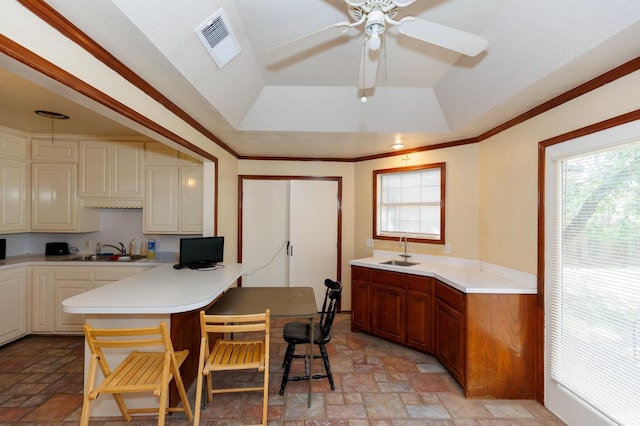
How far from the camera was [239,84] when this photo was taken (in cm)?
240

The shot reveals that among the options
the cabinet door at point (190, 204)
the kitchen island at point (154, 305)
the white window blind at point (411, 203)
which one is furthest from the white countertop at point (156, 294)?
the white window blind at point (411, 203)

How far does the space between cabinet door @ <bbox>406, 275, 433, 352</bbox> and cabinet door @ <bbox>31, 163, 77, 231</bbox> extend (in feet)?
13.7

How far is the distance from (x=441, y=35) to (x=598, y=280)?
181 centimetres

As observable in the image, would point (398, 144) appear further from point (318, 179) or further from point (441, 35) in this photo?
point (441, 35)

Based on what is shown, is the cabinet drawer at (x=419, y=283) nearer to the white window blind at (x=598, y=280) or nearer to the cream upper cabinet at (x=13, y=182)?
the white window blind at (x=598, y=280)

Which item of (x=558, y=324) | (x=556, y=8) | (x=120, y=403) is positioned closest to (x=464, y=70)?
(x=556, y=8)

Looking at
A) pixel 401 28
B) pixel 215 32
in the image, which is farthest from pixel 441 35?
pixel 215 32

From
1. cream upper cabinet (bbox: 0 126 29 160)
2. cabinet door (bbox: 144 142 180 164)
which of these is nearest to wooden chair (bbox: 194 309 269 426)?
cabinet door (bbox: 144 142 180 164)

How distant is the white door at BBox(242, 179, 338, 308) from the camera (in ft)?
14.3

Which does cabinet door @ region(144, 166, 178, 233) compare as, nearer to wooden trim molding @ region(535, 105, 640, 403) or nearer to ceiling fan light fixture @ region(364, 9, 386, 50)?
ceiling fan light fixture @ region(364, 9, 386, 50)

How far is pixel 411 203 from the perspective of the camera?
383 cm

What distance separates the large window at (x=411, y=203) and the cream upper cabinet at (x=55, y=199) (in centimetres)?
390

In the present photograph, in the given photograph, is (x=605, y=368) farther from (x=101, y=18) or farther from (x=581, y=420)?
(x=101, y=18)

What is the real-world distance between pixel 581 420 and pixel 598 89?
2.16m
